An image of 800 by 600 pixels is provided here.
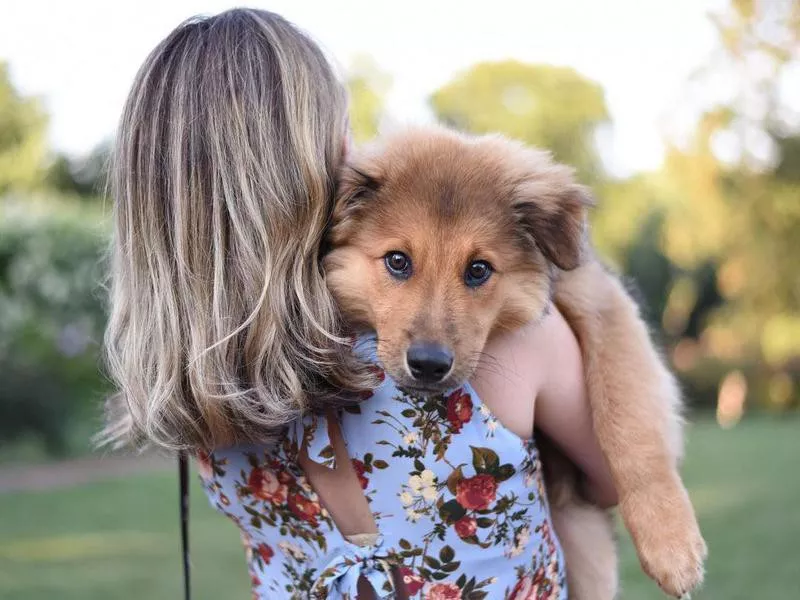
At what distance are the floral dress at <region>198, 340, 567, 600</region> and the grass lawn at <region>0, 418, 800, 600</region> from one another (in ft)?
15.4

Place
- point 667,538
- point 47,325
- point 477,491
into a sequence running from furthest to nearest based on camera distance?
point 47,325 < point 667,538 < point 477,491

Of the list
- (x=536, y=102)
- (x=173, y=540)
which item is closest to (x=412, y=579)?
(x=173, y=540)

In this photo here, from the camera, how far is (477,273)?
7.36ft

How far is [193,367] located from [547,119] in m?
35.8

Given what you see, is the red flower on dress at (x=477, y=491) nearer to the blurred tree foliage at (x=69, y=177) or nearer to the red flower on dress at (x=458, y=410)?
the red flower on dress at (x=458, y=410)

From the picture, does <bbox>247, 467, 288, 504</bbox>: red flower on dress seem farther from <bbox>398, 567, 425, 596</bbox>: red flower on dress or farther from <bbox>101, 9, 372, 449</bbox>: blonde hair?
<bbox>398, 567, 425, 596</bbox>: red flower on dress

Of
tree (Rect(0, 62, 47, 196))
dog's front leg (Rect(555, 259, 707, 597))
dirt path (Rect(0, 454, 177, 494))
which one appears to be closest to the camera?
dog's front leg (Rect(555, 259, 707, 597))

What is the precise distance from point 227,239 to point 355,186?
36cm

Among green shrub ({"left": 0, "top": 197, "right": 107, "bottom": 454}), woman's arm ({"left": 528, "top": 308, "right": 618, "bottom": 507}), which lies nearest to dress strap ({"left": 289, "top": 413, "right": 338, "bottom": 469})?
woman's arm ({"left": 528, "top": 308, "right": 618, "bottom": 507})

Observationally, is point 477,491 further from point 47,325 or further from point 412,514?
point 47,325

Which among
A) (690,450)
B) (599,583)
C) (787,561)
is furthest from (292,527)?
(690,450)

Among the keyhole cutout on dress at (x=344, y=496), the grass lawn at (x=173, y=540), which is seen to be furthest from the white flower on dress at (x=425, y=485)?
the grass lawn at (x=173, y=540)

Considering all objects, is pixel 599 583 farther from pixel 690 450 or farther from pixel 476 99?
pixel 476 99

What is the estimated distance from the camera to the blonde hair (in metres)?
1.83
